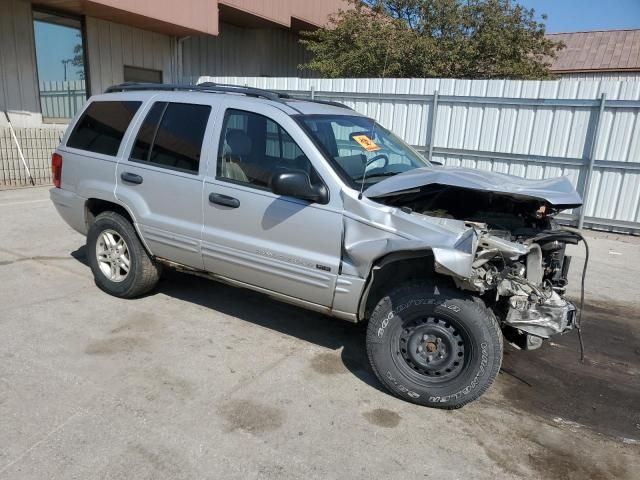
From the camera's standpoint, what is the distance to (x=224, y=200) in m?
3.85

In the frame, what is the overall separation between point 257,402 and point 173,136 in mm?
2357

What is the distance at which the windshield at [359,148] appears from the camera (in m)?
3.65

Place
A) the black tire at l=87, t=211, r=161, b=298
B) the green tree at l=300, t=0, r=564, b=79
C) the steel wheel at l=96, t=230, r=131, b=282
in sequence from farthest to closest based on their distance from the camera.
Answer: the green tree at l=300, t=0, r=564, b=79, the steel wheel at l=96, t=230, r=131, b=282, the black tire at l=87, t=211, r=161, b=298

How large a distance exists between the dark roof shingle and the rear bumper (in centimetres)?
2962

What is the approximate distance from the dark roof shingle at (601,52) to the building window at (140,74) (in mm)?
23217

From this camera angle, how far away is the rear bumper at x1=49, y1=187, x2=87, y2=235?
192 inches

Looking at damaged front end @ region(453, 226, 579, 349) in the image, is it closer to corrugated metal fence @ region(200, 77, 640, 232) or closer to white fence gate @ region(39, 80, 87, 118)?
corrugated metal fence @ region(200, 77, 640, 232)

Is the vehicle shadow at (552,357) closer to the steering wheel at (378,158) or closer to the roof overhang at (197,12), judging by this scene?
the steering wheel at (378,158)

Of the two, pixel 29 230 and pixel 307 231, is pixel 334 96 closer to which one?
pixel 29 230

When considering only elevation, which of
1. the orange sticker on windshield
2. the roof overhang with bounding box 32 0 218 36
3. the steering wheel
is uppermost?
the roof overhang with bounding box 32 0 218 36

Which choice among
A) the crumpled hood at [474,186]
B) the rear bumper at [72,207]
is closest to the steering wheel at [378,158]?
the crumpled hood at [474,186]

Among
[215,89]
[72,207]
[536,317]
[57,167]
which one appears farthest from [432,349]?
[57,167]

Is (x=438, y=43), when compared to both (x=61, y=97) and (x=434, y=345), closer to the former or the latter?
(x=61, y=97)

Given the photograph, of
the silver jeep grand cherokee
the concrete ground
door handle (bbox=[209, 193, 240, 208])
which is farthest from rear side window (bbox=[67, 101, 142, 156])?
the concrete ground
